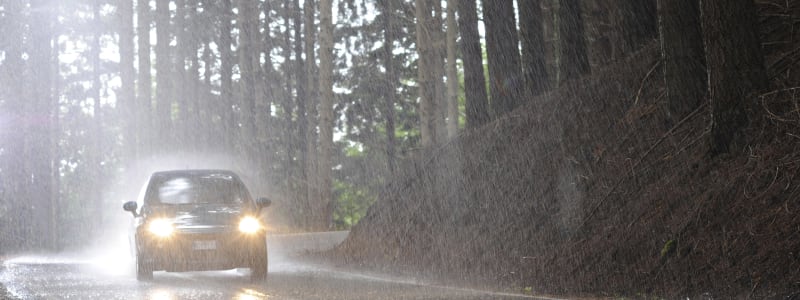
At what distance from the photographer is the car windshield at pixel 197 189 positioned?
1788 cm

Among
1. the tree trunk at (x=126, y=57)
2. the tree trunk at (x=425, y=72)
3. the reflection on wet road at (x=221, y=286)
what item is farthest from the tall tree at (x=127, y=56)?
the reflection on wet road at (x=221, y=286)

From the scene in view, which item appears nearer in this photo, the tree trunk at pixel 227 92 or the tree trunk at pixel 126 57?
the tree trunk at pixel 126 57

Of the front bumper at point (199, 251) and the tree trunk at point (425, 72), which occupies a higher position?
the tree trunk at point (425, 72)

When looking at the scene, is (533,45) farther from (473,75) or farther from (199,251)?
(199,251)

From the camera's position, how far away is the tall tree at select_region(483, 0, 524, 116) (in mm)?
23219

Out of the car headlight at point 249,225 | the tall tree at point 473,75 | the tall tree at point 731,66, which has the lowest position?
the car headlight at point 249,225

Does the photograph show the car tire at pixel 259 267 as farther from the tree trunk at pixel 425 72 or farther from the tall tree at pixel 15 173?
the tall tree at pixel 15 173

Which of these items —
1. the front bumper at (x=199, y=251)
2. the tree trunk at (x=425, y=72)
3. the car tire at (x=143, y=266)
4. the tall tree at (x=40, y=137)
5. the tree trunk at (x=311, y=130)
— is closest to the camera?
the front bumper at (x=199, y=251)

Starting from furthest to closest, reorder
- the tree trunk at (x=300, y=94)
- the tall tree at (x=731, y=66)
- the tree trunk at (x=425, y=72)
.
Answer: the tree trunk at (x=300, y=94), the tree trunk at (x=425, y=72), the tall tree at (x=731, y=66)

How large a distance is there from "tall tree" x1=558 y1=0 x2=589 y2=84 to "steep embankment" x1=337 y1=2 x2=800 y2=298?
127cm

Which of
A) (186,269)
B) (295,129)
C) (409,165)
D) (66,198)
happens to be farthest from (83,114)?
(186,269)

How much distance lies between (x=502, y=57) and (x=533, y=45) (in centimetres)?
67

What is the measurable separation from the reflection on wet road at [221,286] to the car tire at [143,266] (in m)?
0.14

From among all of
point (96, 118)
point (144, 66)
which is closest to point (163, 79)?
point (144, 66)
